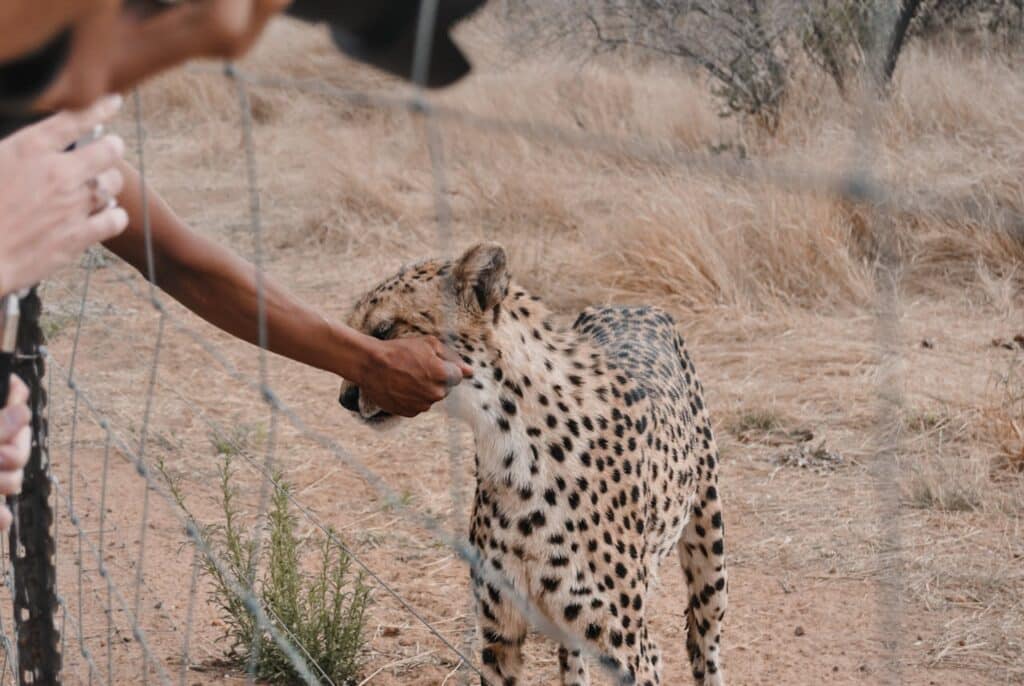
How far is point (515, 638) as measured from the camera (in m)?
2.76

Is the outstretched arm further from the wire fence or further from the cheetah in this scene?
the cheetah

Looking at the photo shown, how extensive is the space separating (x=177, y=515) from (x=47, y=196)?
175cm

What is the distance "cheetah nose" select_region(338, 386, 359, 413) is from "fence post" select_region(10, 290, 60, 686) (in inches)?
23.2

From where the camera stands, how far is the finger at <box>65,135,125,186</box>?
145 centimetres

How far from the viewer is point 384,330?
9.04 feet

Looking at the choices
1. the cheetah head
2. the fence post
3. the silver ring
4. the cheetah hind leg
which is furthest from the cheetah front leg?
the silver ring

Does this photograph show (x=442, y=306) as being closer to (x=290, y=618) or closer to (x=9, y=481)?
(x=290, y=618)

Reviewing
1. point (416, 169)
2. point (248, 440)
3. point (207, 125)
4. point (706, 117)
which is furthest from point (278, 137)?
point (248, 440)

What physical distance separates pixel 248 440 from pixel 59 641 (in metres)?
2.20

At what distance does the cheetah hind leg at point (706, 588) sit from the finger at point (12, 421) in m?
2.01

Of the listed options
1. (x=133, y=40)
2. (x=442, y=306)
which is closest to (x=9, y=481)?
(x=133, y=40)

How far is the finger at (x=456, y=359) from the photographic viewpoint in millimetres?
2609

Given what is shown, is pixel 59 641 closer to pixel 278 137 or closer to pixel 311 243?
pixel 311 243

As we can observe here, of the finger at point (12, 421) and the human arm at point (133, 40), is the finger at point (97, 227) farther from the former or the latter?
the human arm at point (133, 40)
